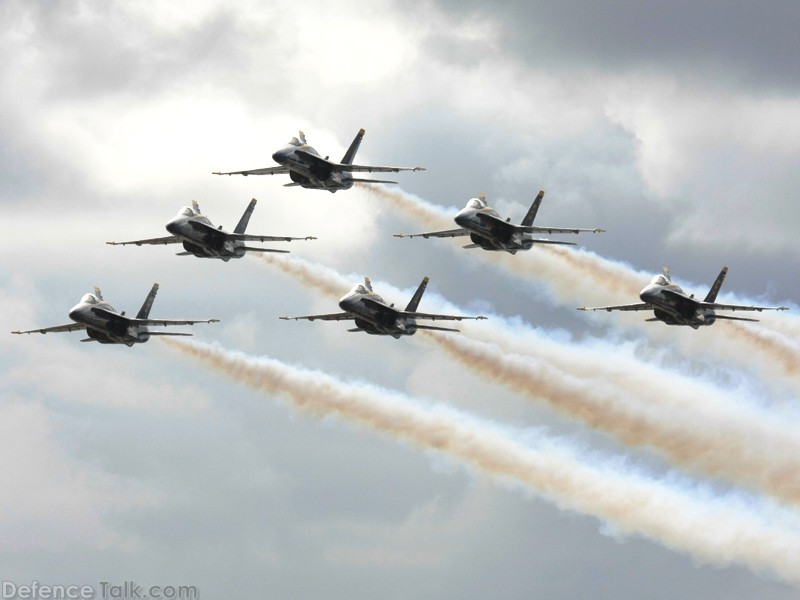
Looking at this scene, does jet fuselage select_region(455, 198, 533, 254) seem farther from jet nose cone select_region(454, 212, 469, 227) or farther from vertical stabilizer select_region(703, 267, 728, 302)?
vertical stabilizer select_region(703, 267, 728, 302)

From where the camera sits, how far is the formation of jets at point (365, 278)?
4857 inches

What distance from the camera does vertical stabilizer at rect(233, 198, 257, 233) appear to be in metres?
135

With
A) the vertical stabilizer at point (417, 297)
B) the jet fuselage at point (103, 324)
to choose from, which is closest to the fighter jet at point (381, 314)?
the vertical stabilizer at point (417, 297)

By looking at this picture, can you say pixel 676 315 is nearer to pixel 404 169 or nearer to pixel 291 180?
pixel 404 169

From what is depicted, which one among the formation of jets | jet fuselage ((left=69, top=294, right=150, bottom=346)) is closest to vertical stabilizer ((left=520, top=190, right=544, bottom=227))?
the formation of jets

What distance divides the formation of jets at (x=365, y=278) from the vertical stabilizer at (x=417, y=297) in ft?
0.16

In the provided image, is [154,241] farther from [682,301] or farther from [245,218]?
[682,301]

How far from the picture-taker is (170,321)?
423 feet

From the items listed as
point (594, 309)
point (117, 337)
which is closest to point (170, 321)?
point (117, 337)

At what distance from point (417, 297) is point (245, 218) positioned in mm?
18730

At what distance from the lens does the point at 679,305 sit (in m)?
122

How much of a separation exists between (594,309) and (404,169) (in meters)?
19.5

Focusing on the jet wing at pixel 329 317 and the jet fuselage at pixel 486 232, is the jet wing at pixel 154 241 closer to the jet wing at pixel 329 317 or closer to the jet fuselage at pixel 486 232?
the jet wing at pixel 329 317

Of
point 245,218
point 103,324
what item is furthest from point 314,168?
point 103,324
